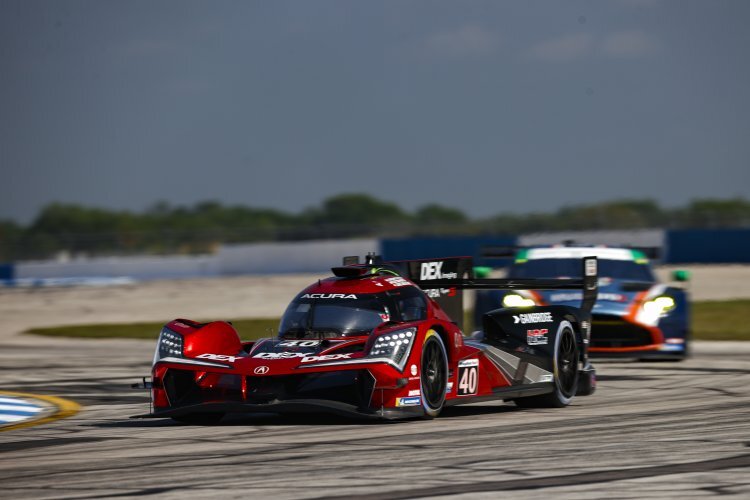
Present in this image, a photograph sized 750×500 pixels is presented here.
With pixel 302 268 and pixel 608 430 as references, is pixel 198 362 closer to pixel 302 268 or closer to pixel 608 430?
pixel 608 430

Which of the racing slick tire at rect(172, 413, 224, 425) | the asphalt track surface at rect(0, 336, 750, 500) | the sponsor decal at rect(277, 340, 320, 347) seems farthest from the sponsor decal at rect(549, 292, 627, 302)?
the racing slick tire at rect(172, 413, 224, 425)

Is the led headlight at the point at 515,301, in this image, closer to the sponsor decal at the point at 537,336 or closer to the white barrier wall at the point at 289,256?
the sponsor decal at the point at 537,336

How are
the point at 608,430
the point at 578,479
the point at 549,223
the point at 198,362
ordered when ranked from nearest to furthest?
the point at 578,479, the point at 608,430, the point at 198,362, the point at 549,223

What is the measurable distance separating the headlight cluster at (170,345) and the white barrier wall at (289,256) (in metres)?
33.2

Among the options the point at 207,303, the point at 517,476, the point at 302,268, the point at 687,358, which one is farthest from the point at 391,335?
the point at 302,268

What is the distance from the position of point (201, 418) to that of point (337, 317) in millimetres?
1327

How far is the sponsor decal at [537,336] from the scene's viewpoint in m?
10.8

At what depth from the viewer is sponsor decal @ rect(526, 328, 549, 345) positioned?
1081cm

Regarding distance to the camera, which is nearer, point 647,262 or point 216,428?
point 216,428

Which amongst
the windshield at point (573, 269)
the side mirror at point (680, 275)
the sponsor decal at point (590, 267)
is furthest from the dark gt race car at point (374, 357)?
the windshield at point (573, 269)

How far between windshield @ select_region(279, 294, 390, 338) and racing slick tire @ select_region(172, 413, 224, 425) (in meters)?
0.86

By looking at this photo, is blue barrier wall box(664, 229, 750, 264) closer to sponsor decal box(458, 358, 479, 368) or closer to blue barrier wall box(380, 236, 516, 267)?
blue barrier wall box(380, 236, 516, 267)

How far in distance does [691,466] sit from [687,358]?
9315mm

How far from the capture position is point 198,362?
9.37 meters
